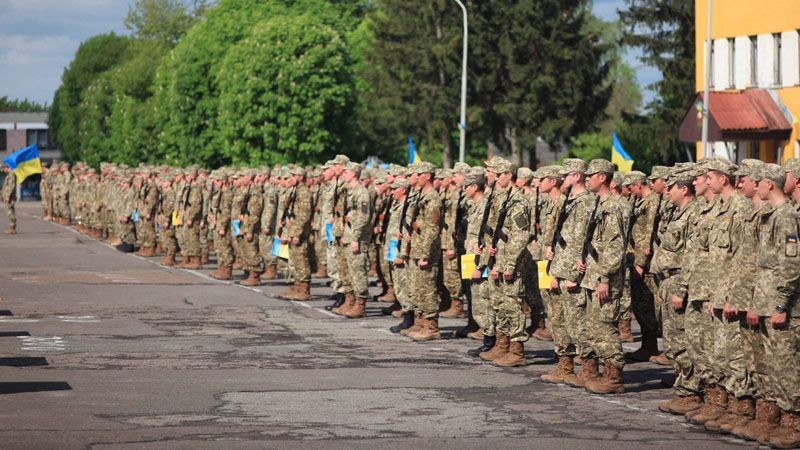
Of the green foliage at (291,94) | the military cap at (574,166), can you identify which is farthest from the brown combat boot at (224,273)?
the green foliage at (291,94)

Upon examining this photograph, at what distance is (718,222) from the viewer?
13.5 metres

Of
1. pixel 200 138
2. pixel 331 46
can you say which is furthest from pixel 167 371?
pixel 200 138

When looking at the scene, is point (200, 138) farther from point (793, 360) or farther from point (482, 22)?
point (793, 360)

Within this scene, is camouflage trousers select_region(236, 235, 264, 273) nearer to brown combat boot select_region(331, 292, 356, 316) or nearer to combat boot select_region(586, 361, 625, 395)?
brown combat boot select_region(331, 292, 356, 316)

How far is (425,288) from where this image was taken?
66.3 feet

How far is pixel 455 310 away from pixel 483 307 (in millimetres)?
5121

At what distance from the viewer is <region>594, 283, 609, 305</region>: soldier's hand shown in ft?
49.2

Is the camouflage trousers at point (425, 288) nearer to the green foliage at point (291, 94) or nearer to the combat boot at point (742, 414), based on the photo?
the combat boot at point (742, 414)

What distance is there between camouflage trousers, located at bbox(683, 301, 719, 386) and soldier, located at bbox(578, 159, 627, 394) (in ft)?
4.51

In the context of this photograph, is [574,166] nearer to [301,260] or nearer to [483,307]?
[483,307]

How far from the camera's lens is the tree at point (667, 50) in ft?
189

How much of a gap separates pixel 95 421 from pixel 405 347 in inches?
258

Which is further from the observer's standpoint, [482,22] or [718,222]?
[482,22]

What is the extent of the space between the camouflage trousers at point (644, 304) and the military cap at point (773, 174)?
17.1 feet
